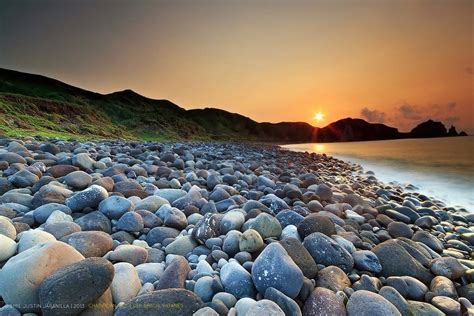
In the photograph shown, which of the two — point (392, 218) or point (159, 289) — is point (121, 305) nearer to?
point (159, 289)

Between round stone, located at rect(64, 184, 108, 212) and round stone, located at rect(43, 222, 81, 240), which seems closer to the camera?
round stone, located at rect(43, 222, 81, 240)

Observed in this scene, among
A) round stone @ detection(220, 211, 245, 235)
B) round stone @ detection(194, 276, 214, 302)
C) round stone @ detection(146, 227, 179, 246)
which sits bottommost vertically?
round stone @ detection(194, 276, 214, 302)

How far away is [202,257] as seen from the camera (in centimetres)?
266

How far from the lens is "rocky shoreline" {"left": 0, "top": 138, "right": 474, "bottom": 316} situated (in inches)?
73.9

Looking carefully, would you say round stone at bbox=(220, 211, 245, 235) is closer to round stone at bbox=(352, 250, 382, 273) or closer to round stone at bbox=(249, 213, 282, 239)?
round stone at bbox=(249, 213, 282, 239)

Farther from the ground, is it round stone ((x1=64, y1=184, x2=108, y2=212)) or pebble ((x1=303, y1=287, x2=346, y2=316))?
round stone ((x1=64, y1=184, x2=108, y2=212))

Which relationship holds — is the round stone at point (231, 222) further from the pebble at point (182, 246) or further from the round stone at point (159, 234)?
the round stone at point (159, 234)

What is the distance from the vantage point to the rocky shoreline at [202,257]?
188 cm

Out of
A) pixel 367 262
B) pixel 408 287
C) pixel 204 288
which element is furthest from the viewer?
pixel 367 262

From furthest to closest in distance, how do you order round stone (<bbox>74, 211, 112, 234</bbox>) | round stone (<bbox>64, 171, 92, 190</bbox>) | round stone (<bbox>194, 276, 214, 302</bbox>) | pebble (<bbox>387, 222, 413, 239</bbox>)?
round stone (<bbox>64, 171, 92, 190</bbox>) → pebble (<bbox>387, 222, 413, 239</bbox>) → round stone (<bbox>74, 211, 112, 234</bbox>) → round stone (<bbox>194, 276, 214, 302</bbox>)

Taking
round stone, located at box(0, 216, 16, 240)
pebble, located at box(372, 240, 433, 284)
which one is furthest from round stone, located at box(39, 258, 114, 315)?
pebble, located at box(372, 240, 433, 284)

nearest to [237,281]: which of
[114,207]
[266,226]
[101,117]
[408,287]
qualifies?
[266,226]

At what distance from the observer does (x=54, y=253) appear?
6.66 ft

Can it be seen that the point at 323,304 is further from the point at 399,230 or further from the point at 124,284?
the point at 399,230
